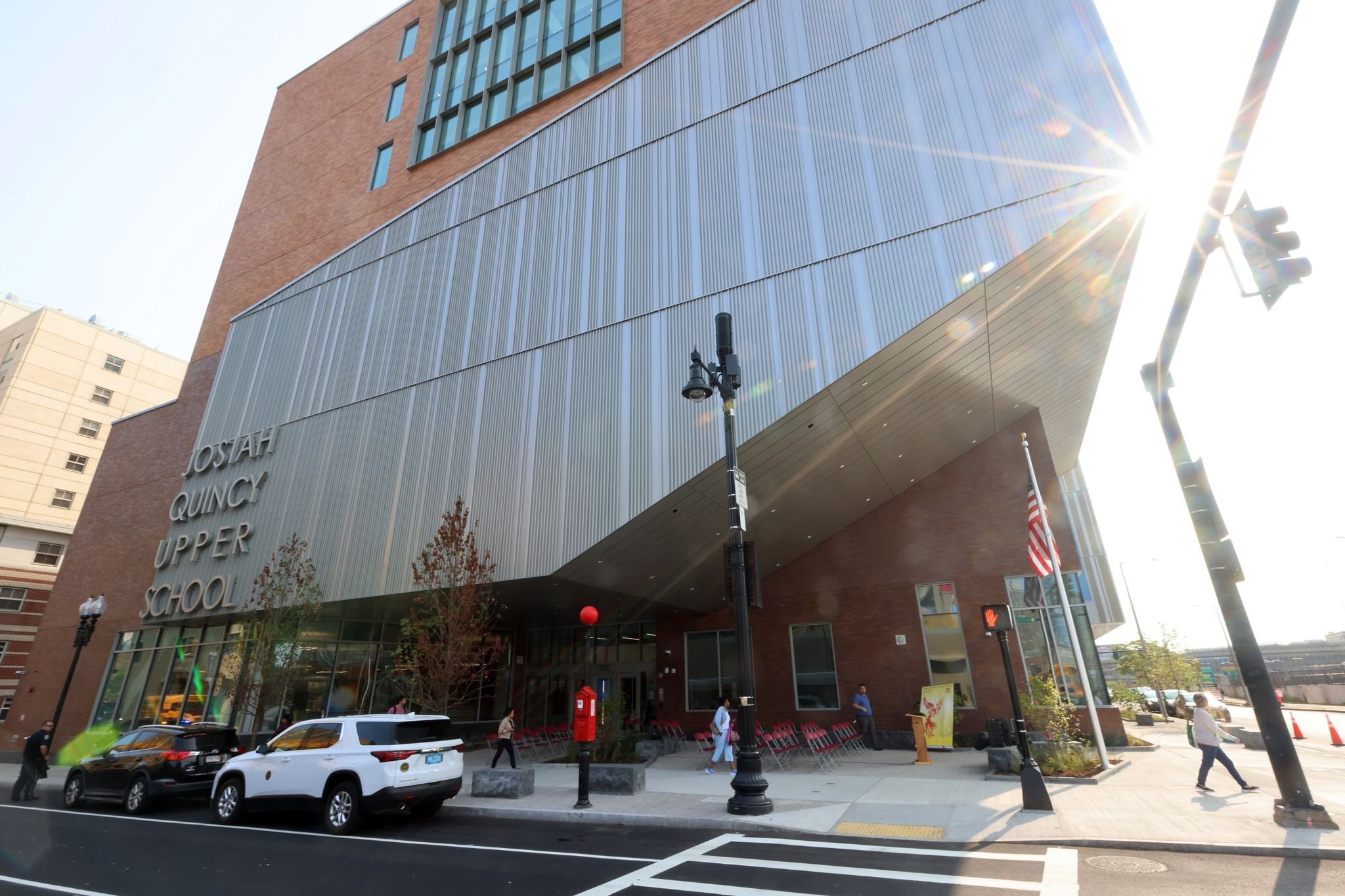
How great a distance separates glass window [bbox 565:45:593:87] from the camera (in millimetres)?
27453

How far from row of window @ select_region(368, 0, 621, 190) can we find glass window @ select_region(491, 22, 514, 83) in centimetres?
4

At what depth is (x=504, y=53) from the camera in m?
30.8

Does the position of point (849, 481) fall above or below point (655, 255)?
below

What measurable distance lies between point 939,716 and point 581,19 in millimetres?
30837

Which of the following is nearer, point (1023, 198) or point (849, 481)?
point (1023, 198)

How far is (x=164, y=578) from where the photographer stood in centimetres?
2441

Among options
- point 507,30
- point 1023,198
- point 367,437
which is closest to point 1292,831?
point 1023,198

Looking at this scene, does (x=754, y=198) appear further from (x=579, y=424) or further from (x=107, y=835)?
(x=107, y=835)

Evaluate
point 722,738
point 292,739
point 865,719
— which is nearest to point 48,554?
point 292,739

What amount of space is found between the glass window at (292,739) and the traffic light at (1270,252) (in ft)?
44.8

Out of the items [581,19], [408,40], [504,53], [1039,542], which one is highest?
[408,40]

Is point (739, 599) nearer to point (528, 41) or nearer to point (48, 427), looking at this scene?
point (528, 41)

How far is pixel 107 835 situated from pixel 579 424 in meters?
11.7

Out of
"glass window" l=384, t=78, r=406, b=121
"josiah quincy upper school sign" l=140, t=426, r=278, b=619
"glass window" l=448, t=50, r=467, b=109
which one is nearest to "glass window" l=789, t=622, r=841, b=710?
"josiah quincy upper school sign" l=140, t=426, r=278, b=619
